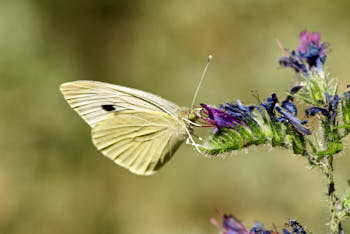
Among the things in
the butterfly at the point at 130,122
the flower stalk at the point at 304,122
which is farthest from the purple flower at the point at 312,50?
the butterfly at the point at 130,122

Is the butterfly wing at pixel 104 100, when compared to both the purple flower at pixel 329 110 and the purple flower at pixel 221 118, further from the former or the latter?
the purple flower at pixel 329 110

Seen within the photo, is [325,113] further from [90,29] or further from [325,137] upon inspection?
[90,29]

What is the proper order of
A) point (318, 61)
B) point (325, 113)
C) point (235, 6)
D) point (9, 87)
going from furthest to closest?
point (235, 6) < point (9, 87) < point (318, 61) < point (325, 113)

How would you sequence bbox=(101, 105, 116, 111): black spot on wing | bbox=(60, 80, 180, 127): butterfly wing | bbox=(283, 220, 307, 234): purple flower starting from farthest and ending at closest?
bbox=(101, 105, 116, 111): black spot on wing → bbox=(60, 80, 180, 127): butterfly wing → bbox=(283, 220, 307, 234): purple flower

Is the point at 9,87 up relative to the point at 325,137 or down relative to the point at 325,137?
down

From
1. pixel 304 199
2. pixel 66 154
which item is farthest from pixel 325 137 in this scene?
pixel 66 154

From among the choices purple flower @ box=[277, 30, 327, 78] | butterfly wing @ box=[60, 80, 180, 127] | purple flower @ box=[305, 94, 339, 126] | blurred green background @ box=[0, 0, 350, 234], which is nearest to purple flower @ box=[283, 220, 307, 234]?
purple flower @ box=[305, 94, 339, 126]

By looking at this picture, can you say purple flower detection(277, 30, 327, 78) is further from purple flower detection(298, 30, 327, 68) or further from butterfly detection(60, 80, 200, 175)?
butterfly detection(60, 80, 200, 175)

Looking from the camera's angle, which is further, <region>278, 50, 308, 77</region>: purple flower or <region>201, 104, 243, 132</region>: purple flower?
<region>278, 50, 308, 77</region>: purple flower
